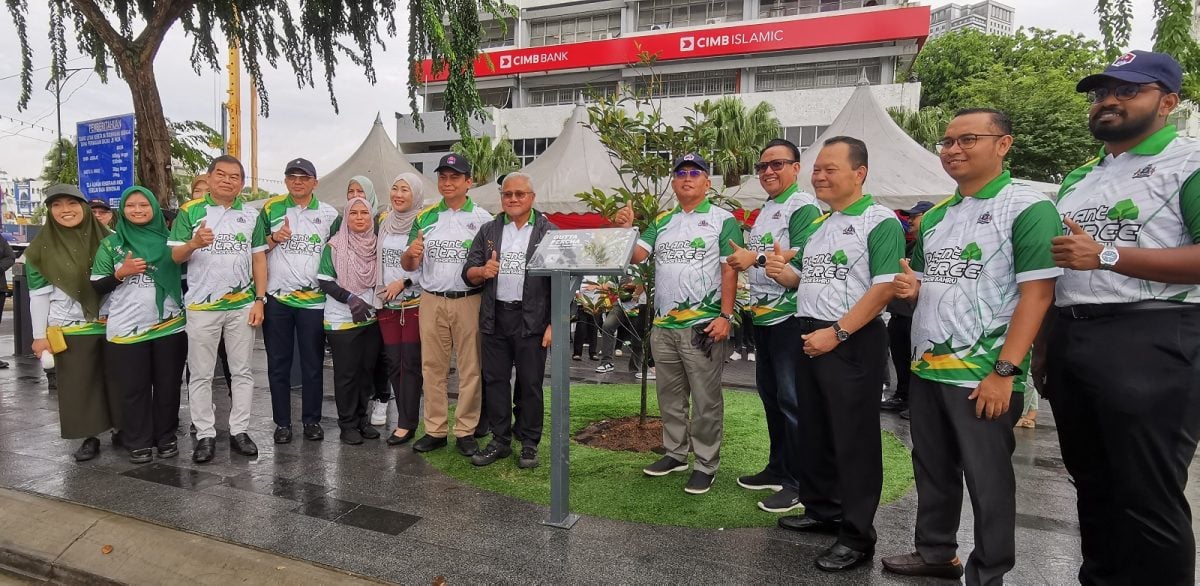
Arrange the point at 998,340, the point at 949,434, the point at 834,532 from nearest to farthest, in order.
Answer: the point at 998,340 → the point at 949,434 → the point at 834,532

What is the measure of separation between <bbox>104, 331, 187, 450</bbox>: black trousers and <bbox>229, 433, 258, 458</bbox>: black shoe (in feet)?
1.38

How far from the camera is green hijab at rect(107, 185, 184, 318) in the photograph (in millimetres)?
4492

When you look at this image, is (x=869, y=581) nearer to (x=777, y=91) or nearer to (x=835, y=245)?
(x=835, y=245)

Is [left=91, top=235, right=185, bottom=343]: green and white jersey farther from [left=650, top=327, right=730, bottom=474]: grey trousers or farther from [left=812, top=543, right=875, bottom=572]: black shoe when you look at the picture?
[left=812, top=543, right=875, bottom=572]: black shoe

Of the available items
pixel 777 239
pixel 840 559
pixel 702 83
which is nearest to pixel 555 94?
pixel 702 83

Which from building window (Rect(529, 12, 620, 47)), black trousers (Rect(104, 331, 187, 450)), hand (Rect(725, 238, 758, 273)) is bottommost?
black trousers (Rect(104, 331, 187, 450))

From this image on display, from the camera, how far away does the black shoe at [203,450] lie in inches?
179

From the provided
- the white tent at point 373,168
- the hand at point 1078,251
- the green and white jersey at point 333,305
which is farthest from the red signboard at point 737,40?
the hand at point 1078,251

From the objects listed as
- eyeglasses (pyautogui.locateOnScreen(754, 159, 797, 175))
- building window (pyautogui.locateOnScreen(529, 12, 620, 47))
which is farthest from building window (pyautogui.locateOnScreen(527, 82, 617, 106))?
eyeglasses (pyautogui.locateOnScreen(754, 159, 797, 175))

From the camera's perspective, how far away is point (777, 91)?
33.8m

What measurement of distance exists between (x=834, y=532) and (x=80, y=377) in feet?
16.4

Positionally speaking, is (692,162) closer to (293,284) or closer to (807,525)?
(807,525)

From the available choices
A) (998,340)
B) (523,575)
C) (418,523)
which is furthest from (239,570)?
(998,340)

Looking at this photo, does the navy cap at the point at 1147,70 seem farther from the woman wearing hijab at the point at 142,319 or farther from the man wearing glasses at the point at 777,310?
the woman wearing hijab at the point at 142,319
